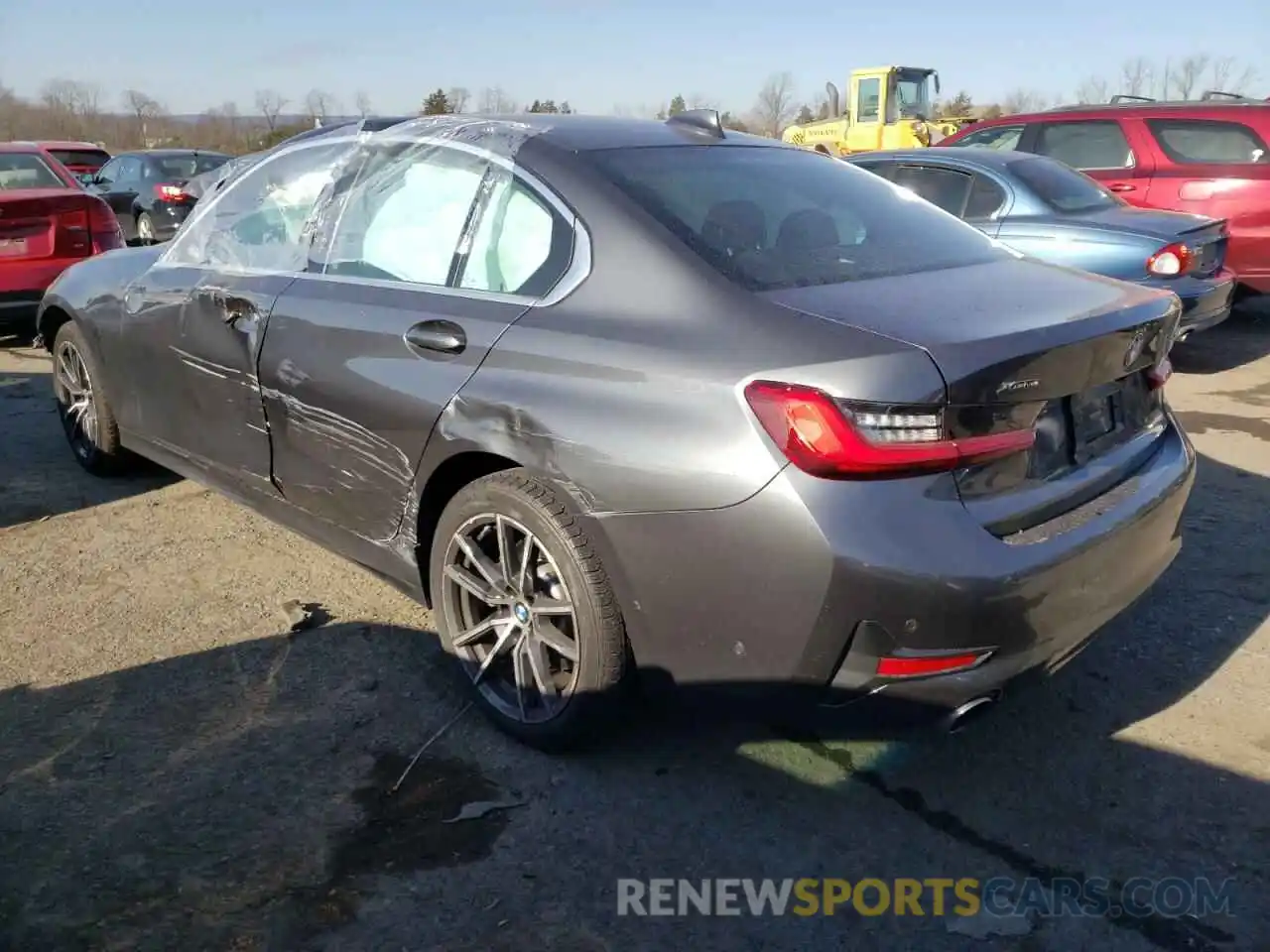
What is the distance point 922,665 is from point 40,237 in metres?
7.57

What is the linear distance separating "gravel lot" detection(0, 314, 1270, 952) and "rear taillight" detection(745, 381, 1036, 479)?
0.95 metres

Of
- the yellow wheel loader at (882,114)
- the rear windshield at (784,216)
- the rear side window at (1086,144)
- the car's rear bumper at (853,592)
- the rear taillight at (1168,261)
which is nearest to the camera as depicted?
the car's rear bumper at (853,592)

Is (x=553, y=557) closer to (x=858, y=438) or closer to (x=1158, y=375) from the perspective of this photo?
(x=858, y=438)

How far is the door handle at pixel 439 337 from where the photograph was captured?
9.40ft

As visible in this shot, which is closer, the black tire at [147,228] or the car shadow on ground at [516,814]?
the car shadow on ground at [516,814]

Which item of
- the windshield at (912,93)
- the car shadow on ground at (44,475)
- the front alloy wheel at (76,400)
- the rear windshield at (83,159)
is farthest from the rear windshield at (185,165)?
the windshield at (912,93)

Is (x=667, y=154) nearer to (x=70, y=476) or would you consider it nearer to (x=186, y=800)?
(x=186, y=800)

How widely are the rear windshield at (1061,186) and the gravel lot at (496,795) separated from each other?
3.81 m

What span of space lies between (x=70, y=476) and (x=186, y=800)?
3.05 m

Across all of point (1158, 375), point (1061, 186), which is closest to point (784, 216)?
point (1158, 375)

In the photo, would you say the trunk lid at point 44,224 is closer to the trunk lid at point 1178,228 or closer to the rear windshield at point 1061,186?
the rear windshield at point 1061,186

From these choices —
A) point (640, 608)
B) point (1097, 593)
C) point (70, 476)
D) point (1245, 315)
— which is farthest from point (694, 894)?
point (1245, 315)

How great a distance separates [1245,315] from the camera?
31.6 feet

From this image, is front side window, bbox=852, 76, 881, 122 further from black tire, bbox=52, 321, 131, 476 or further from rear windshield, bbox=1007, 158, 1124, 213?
black tire, bbox=52, 321, 131, 476
